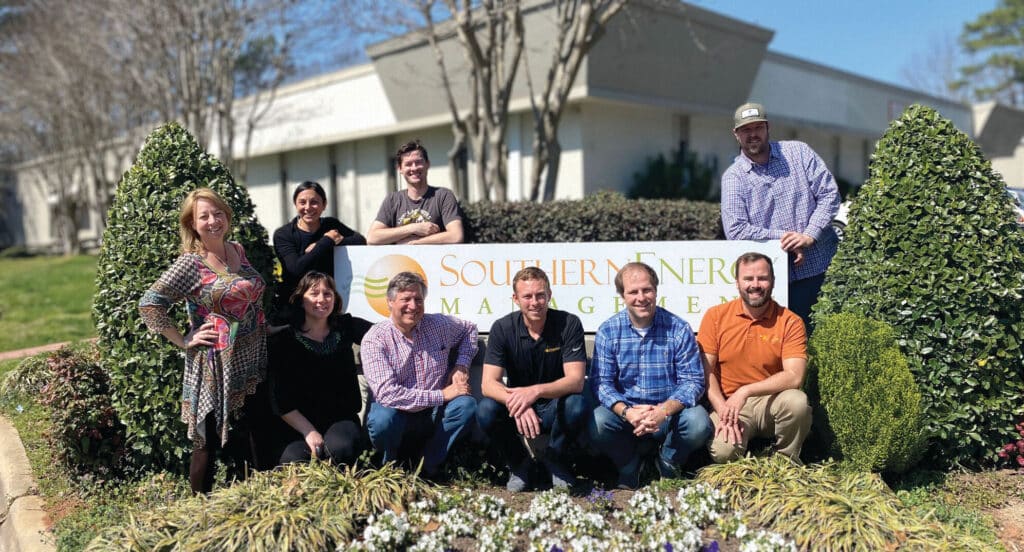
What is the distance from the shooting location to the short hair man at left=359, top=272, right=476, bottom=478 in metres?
3.99

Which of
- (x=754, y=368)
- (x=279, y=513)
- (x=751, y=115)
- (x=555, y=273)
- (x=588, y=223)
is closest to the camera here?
(x=279, y=513)

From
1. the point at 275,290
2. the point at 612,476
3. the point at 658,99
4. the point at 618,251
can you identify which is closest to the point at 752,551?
the point at 612,476

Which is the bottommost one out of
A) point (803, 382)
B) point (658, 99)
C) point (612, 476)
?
point (612, 476)

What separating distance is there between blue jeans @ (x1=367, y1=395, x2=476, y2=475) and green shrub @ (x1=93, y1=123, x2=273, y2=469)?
1.15 m

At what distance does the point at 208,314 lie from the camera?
3.73 metres

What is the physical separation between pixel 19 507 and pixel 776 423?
A: 415cm

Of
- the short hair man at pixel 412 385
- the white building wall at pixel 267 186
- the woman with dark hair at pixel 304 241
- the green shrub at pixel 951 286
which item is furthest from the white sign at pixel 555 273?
the white building wall at pixel 267 186

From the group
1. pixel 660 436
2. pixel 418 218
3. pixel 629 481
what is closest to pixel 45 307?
pixel 418 218

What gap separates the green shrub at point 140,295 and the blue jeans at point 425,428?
1.15 m

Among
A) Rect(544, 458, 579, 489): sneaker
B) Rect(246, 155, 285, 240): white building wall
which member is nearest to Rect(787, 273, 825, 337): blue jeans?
Rect(544, 458, 579, 489): sneaker

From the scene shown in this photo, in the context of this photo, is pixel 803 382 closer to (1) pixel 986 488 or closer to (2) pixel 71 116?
(1) pixel 986 488

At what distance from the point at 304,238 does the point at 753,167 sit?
2.94 metres

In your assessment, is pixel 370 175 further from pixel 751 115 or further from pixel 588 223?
pixel 751 115

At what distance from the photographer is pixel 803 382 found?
424 centimetres
